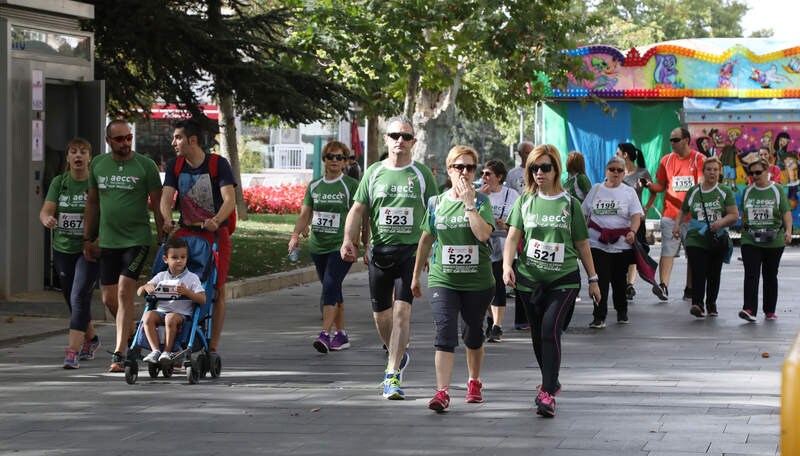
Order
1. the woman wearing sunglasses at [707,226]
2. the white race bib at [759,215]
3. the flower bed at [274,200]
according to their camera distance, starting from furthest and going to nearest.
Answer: the flower bed at [274,200] < the woman wearing sunglasses at [707,226] < the white race bib at [759,215]

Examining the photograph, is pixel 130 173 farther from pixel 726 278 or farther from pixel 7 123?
pixel 726 278

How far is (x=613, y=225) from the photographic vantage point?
13.6m

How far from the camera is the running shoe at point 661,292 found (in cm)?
1527

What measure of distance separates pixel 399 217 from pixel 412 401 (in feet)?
4.65

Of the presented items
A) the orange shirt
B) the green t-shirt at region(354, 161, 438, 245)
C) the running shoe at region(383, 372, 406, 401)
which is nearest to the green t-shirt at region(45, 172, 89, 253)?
the green t-shirt at region(354, 161, 438, 245)

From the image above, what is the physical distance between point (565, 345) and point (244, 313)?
13.8 feet

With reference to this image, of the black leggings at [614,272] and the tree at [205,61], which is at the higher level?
the tree at [205,61]

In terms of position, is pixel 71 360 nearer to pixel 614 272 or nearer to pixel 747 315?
pixel 614 272

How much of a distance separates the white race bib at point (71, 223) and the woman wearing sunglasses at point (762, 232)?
21.8ft

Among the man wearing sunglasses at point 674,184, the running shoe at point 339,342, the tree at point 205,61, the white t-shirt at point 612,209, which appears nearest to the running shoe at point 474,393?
the running shoe at point 339,342

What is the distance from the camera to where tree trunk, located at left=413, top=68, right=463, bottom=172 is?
102ft

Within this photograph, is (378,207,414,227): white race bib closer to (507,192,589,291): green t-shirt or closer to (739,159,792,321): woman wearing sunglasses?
(507,192,589,291): green t-shirt

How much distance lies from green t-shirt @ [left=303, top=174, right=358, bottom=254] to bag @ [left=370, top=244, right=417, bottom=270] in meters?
2.10

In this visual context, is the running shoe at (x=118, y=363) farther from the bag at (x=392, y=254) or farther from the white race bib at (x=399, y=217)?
the white race bib at (x=399, y=217)
